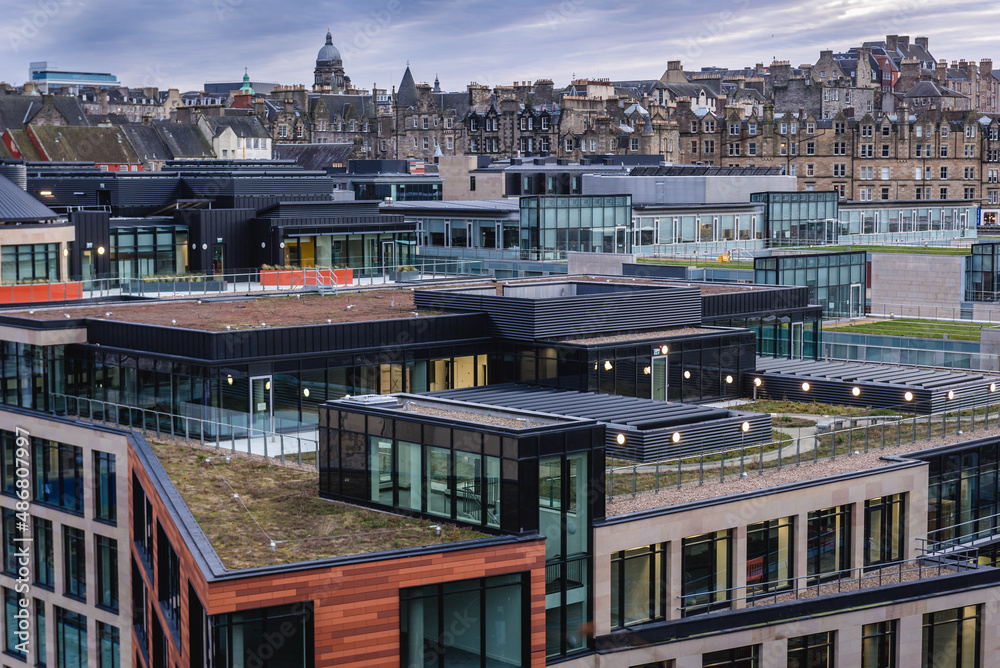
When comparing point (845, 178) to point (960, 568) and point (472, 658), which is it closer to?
point (960, 568)

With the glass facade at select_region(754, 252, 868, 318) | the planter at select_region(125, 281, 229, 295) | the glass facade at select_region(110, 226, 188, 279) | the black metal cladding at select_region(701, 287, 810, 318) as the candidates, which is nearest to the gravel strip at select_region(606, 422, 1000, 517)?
the black metal cladding at select_region(701, 287, 810, 318)

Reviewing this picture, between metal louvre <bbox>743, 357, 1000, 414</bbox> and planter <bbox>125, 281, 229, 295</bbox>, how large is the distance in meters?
24.1

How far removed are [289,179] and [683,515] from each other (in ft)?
162

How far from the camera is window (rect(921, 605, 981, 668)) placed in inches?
1217

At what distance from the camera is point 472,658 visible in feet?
81.3

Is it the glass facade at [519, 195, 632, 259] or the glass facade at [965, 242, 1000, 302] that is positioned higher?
the glass facade at [519, 195, 632, 259]

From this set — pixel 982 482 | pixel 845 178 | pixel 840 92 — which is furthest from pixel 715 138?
pixel 982 482

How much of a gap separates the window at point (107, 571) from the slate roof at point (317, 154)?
93.7 meters

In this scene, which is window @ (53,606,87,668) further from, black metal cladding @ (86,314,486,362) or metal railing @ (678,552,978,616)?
metal railing @ (678,552,978,616)

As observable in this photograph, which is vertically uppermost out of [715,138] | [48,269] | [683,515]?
[715,138]

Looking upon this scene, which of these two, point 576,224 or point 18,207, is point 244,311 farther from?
point 576,224

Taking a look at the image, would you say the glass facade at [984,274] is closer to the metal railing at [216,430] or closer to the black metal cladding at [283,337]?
the black metal cladding at [283,337]

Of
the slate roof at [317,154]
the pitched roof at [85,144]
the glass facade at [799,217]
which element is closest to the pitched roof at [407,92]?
the slate roof at [317,154]

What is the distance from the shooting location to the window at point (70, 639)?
38094 millimetres
